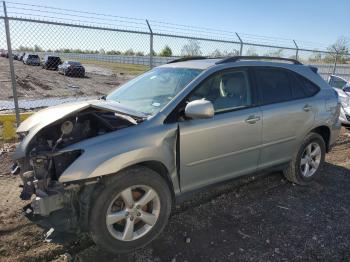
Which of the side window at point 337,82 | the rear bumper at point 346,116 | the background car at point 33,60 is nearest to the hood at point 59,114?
the rear bumper at point 346,116

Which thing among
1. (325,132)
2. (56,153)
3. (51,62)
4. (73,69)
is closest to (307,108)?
(325,132)

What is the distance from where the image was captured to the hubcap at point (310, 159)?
501 cm

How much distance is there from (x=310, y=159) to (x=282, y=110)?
1.19 m

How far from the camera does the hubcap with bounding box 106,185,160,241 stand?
309cm

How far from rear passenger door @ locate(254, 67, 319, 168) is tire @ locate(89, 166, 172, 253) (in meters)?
1.59

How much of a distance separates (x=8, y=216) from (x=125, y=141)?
74.3 inches

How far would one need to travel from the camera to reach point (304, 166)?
507cm

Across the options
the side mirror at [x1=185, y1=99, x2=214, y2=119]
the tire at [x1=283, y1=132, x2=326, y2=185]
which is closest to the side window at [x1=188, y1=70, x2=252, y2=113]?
the side mirror at [x1=185, y1=99, x2=214, y2=119]

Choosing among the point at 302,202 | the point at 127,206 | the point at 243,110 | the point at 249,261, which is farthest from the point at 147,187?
the point at 302,202

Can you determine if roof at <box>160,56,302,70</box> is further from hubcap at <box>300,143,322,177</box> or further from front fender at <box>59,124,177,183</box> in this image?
hubcap at <box>300,143,322,177</box>

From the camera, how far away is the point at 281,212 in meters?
4.16

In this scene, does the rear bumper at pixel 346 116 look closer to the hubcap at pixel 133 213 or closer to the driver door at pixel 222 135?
the driver door at pixel 222 135

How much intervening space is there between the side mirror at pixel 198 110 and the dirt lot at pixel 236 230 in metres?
1.16

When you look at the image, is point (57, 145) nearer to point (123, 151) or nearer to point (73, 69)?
point (123, 151)
